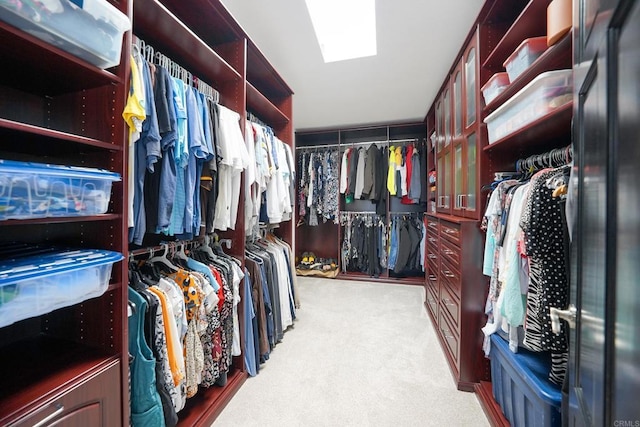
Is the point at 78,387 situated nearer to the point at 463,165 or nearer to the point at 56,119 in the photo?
the point at 56,119

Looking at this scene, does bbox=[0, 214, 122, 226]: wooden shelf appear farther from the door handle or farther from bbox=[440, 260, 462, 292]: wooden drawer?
bbox=[440, 260, 462, 292]: wooden drawer

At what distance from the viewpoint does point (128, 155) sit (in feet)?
3.10

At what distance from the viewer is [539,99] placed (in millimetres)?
1057

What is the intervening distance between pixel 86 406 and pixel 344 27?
7.64 ft

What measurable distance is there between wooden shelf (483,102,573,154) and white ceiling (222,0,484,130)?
0.89m

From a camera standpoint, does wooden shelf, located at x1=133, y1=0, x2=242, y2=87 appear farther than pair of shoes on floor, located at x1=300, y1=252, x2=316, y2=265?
No

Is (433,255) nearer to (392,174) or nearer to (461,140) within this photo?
(461,140)

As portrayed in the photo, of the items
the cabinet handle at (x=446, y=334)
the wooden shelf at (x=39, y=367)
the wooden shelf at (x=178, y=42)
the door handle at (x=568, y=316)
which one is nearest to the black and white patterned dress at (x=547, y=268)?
the door handle at (x=568, y=316)

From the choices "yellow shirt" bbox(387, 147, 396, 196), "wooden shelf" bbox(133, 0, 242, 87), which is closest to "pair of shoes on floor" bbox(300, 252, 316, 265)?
"yellow shirt" bbox(387, 147, 396, 196)

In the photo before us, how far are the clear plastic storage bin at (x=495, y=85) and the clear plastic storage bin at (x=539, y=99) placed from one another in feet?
0.70

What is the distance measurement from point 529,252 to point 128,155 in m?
1.53

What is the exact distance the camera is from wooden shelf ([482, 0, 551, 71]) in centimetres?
117

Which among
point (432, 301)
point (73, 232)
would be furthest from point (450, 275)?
point (73, 232)

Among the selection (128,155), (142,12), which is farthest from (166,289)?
(142,12)
